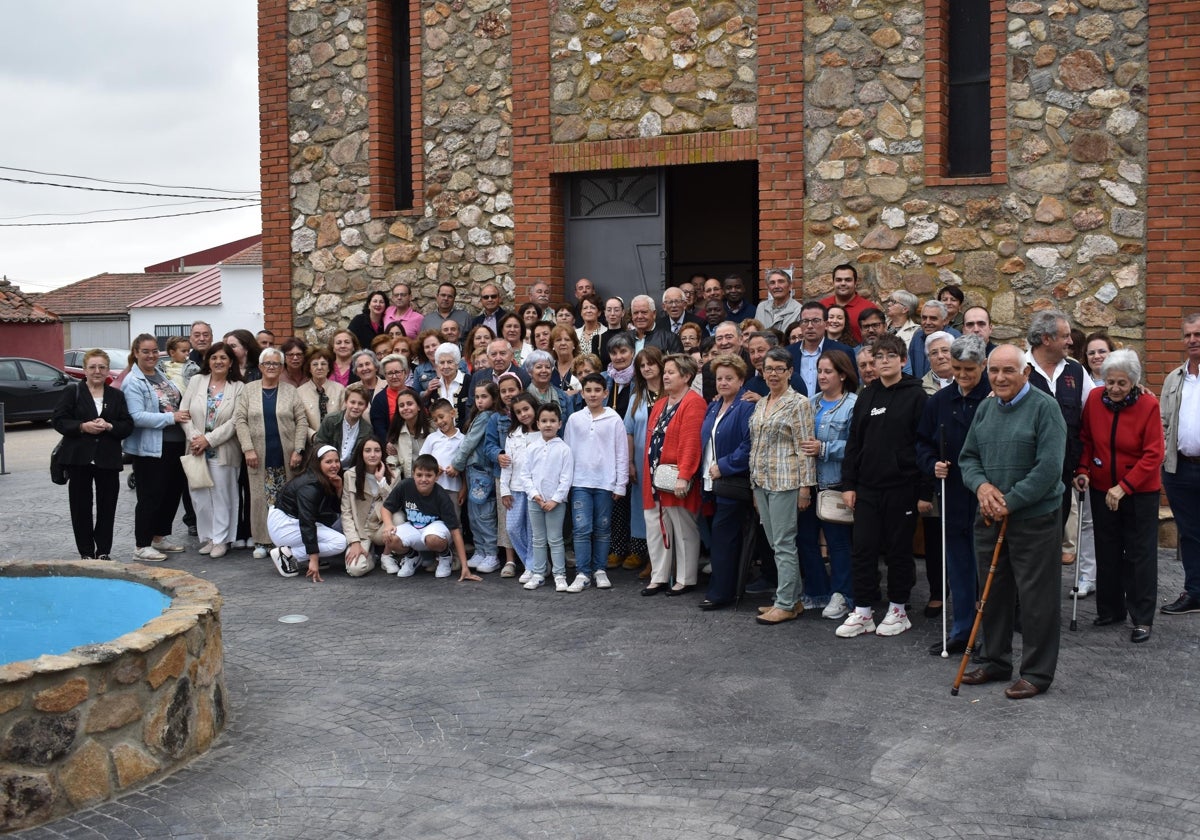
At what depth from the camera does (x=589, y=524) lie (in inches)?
362

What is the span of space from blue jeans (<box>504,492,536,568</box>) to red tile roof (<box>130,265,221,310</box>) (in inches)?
1551

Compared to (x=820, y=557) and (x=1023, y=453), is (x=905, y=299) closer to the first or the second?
(x=820, y=557)

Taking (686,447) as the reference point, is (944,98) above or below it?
above

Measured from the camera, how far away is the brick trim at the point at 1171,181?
33.0 ft

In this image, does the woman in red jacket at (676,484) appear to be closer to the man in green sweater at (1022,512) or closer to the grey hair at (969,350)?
the grey hair at (969,350)

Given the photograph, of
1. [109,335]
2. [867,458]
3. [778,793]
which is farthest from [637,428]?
[109,335]

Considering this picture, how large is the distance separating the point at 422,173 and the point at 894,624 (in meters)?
7.87

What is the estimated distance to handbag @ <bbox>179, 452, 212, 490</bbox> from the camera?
10414 mm

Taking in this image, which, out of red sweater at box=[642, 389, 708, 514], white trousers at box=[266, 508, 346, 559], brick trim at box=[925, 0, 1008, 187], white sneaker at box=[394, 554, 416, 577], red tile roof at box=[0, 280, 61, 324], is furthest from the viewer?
red tile roof at box=[0, 280, 61, 324]

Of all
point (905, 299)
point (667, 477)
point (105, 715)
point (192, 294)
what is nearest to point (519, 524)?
point (667, 477)

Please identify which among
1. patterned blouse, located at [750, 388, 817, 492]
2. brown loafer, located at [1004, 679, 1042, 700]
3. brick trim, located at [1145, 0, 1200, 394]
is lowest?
brown loafer, located at [1004, 679, 1042, 700]

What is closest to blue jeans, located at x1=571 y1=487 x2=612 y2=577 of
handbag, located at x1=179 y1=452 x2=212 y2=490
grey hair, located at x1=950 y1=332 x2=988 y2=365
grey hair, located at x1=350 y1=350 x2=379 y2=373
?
grey hair, located at x1=350 y1=350 x2=379 y2=373

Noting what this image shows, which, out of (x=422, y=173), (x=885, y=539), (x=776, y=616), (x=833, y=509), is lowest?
(x=776, y=616)

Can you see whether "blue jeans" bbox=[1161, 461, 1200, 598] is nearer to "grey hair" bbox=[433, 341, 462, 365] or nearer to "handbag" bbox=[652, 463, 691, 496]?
"handbag" bbox=[652, 463, 691, 496]
